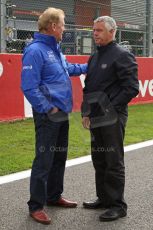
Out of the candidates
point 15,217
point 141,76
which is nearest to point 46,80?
point 15,217

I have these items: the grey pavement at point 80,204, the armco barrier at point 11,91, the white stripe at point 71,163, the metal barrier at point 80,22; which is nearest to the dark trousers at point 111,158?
the grey pavement at point 80,204

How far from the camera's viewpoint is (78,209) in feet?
17.0

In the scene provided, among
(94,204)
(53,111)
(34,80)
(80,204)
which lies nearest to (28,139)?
(80,204)

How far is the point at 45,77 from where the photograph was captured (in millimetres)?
4672

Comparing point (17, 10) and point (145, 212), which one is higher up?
point (17, 10)

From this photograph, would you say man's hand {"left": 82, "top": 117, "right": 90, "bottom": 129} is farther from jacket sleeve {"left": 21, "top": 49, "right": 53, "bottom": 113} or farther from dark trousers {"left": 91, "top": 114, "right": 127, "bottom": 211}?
jacket sleeve {"left": 21, "top": 49, "right": 53, "bottom": 113}

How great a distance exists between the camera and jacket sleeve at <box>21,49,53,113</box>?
4.55m

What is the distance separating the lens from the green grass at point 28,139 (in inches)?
274

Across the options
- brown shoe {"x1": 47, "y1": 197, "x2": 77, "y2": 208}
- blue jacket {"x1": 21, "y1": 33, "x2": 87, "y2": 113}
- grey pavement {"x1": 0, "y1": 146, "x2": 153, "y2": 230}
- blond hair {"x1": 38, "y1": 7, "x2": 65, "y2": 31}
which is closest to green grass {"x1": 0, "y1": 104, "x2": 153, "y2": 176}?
blue jacket {"x1": 21, "y1": 33, "x2": 87, "y2": 113}

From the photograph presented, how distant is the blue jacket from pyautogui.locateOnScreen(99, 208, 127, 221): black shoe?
103 centimetres

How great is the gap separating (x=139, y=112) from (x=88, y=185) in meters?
6.66

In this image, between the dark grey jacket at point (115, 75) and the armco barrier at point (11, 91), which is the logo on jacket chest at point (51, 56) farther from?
the armco barrier at point (11, 91)

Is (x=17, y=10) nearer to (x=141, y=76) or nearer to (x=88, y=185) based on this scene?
(x=141, y=76)

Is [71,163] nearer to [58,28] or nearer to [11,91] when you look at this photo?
[58,28]
